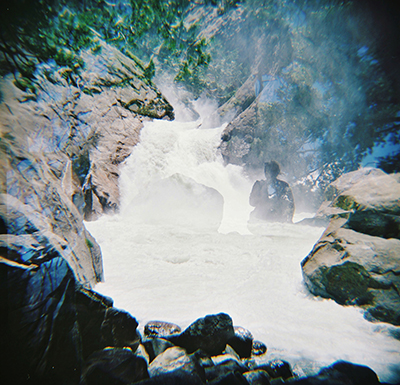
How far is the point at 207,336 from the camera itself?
1.50m

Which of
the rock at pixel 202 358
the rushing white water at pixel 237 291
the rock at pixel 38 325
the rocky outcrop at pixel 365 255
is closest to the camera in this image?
the rock at pixel 38 325

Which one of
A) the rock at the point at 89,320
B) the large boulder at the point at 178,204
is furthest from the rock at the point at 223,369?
the large boulder at the point at 178,204

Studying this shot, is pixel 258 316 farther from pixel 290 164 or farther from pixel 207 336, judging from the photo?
pixel 290 164

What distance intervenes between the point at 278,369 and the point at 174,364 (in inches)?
32.9

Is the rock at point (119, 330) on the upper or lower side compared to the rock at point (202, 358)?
upper

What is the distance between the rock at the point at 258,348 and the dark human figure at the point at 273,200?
860 centimetres

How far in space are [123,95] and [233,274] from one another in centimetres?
1031

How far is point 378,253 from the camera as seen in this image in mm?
2283

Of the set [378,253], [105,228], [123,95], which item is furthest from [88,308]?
[123,95]

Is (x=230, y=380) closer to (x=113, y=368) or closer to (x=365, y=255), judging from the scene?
(x=113, y=368)

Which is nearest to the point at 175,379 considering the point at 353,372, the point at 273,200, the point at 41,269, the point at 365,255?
the point at 41,269

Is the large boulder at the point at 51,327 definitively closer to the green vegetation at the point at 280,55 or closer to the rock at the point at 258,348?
the rock at the point at 258,348

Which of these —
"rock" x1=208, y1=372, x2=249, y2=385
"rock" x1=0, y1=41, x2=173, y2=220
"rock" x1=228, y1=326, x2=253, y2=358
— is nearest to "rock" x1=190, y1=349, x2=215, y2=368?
"rock" x1=208, y1=372, x2=249, y2=385

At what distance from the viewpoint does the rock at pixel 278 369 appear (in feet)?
4.38
